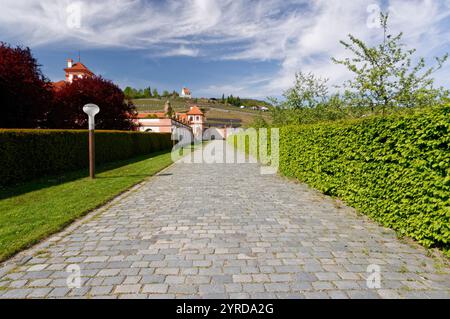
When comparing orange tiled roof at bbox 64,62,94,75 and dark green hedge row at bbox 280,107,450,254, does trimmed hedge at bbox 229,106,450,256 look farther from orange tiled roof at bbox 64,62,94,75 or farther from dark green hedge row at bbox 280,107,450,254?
orange tiled roof at bbox 64,62,94,75

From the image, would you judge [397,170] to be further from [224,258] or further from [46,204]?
[46,204]

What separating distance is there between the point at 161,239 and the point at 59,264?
4.56 feet

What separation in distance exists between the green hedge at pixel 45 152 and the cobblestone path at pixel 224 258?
518cm

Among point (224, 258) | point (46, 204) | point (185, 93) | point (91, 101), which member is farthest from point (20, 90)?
point (185, 93)

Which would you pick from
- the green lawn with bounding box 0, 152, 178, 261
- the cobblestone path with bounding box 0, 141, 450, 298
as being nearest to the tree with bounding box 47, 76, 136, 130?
the green lawn with bounding box 0, 152, 178, 261

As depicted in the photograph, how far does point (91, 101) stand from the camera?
2339 cm

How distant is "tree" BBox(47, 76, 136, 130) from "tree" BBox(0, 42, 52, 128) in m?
2.92

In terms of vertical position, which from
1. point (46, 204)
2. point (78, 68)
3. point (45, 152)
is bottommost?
point (46, 204)

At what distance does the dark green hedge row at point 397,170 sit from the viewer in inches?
141

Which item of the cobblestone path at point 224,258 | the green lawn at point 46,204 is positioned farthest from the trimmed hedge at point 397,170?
the green lawn at point 46,204

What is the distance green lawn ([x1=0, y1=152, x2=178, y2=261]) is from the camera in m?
4.22

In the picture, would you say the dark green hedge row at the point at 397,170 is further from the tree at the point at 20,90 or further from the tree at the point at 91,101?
the tree at the point at 91,101

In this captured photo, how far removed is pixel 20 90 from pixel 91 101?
28.9ft
